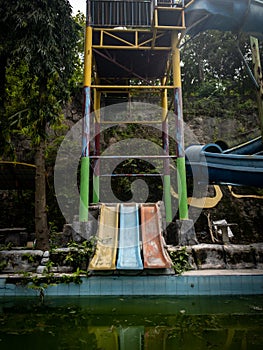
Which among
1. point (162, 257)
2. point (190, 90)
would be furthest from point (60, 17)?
point (190, 90)

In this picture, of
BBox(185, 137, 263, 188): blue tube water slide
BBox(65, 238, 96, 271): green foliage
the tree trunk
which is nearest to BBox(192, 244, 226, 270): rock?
BBox(185, 137, 263, 188): blue tube water slide

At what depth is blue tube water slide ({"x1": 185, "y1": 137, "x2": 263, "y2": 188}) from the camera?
21.7 feet

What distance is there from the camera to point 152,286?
4.84 metres

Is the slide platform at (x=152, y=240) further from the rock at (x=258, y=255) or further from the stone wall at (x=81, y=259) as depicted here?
the rock at (x=258, y=255)

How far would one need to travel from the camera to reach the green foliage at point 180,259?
516cm

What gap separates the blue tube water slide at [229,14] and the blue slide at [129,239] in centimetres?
473

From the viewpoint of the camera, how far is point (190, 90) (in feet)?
51.3

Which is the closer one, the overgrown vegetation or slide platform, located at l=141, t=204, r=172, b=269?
slide platform, located at l=141, t=204, r=172, b=269

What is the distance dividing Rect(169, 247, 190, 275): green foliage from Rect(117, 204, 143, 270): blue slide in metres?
0.64

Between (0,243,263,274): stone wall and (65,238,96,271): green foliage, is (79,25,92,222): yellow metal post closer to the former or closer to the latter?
(65,238,96,271): green foliage

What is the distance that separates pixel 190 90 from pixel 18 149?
30.3ft

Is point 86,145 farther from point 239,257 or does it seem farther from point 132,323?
point 132,323

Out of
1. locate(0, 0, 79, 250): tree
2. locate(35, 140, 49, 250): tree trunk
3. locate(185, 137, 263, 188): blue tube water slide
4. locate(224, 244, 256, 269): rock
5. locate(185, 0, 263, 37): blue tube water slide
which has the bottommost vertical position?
locate(224, 244, 256, 269): rock

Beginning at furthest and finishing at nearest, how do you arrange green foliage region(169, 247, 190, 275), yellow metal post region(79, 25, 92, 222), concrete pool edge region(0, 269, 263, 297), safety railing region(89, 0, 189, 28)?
safety railing region(89, 0, 189, 28) → yellow metal post region(79, 25, 92, 222) → green foliage region(169, 247, 190, 275) → concrete pool edge region(0, 269, 263, 297)
